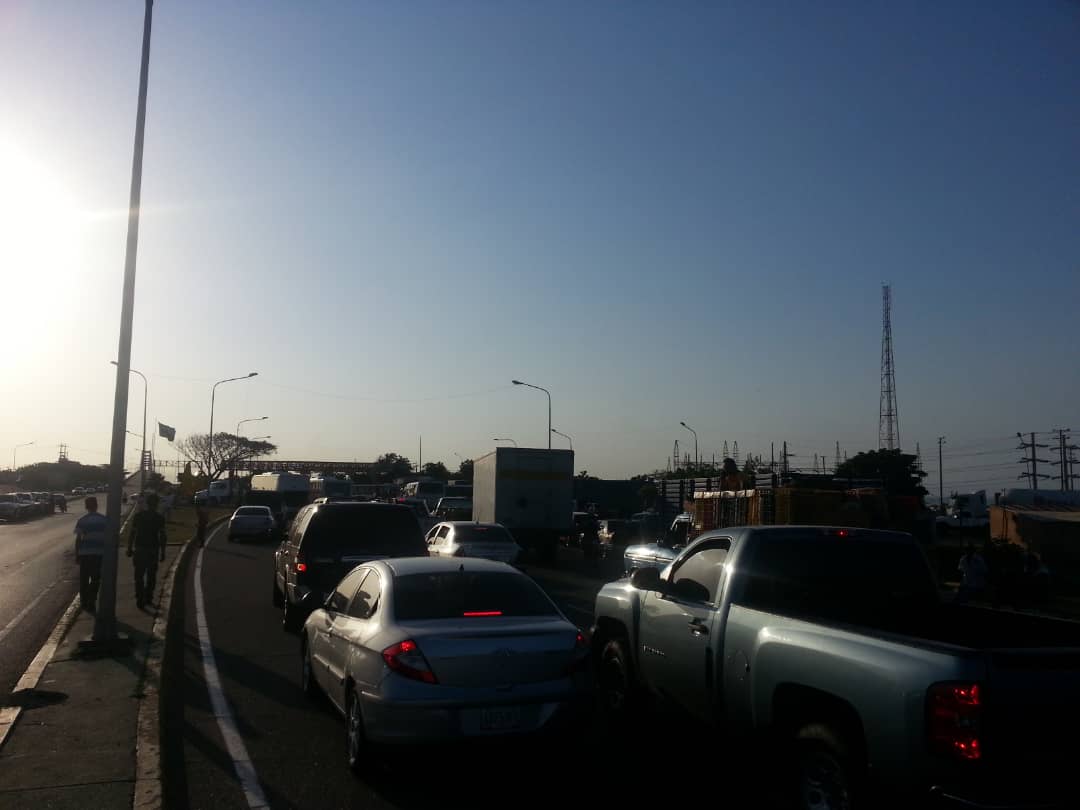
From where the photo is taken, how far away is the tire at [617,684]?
26.6 feet

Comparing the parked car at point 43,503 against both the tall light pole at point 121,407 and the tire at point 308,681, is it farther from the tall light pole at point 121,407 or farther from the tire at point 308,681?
the tire at point 308,681

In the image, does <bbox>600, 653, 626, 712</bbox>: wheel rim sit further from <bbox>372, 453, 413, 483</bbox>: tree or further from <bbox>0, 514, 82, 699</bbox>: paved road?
<bbox>372, 453, 413, 483</bbox>: tree

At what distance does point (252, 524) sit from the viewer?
38.5 meters

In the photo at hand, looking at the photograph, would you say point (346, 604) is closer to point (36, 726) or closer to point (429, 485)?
point (36, 726)

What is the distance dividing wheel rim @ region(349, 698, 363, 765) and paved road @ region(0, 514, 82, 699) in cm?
461

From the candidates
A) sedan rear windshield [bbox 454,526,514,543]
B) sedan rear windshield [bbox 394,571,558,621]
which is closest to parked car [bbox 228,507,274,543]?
sedan rear windshield [bbox 454,526,514,543]

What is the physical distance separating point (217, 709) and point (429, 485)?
56212 mm

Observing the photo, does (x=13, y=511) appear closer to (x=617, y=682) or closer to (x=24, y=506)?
(x=24, y=506)

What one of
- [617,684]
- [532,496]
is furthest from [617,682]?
[532,496]

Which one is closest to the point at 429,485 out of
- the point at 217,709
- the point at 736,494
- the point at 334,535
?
the point at 736,494

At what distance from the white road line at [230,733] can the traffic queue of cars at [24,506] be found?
49.6 metres

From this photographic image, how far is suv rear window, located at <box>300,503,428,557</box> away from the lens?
1394 centimetres

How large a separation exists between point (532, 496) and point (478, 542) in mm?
7677

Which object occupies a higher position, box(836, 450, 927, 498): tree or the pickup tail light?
box(836, 450, 927, 498): tree
